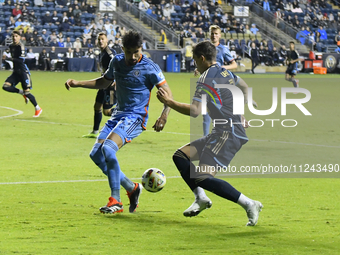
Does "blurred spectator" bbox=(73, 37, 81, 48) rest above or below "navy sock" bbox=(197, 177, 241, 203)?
below

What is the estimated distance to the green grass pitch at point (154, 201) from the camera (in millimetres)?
5449

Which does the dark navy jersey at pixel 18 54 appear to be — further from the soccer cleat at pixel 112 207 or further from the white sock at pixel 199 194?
the white sock at pixel 199 194

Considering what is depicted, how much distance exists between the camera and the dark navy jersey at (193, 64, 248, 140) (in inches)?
240

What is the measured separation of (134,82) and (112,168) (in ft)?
3.60

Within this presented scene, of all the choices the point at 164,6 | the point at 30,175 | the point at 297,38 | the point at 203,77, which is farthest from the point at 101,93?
the point at 297,38

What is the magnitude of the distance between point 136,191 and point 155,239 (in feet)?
4.36

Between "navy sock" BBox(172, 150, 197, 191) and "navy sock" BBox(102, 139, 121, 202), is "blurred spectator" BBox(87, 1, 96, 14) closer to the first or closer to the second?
"navy sock" BBox(102, 139, 121, 202)

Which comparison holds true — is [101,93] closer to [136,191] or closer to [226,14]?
[136,191]

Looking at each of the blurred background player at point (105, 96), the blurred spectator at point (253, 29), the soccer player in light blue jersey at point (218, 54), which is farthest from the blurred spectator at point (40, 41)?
the soccer player in light blue jersey at point (218, 54)

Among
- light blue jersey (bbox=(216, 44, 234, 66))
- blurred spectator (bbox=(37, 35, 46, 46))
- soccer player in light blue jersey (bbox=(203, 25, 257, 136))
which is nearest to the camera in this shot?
soccer player in light blue jersey (bbox=(203, 25, 257, 136))

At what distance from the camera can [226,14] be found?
47.9 m

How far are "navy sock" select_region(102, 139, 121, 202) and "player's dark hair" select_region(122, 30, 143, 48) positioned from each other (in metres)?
1.15

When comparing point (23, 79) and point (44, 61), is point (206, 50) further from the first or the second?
point (44, 61)

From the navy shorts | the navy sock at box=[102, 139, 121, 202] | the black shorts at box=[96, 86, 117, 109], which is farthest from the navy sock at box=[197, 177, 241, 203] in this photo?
the navy shorts
